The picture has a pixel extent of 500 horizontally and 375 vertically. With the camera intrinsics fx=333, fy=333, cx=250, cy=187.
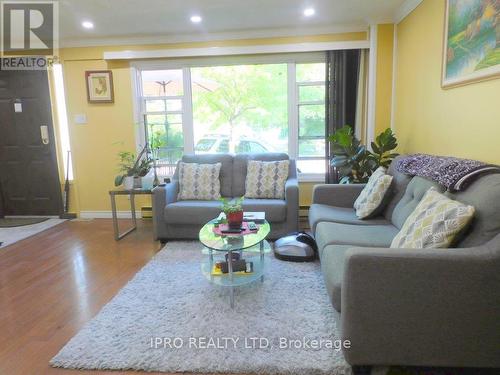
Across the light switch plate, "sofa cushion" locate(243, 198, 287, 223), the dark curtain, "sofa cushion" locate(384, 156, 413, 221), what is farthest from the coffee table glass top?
the light switch plate

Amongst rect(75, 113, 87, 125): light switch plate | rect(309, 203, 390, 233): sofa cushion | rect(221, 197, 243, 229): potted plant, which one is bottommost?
rect(309, 203, 390, 233): sofa cushion

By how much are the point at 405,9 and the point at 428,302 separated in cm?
290

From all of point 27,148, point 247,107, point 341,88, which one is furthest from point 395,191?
point 27,148

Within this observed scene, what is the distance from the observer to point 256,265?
246 cm

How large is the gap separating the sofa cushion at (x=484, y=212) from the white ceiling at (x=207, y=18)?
2205 millimetres

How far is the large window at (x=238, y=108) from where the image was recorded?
159 inches

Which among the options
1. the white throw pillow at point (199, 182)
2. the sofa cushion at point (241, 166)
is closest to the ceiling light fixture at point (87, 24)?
the white throw pillow at point (199, 182)

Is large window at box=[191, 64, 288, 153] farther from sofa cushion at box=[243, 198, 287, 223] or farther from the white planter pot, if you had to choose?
sofa cushion at box=[243, 198, 287, 223]

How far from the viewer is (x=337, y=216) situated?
2746mm

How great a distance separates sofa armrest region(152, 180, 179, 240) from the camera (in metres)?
3.31

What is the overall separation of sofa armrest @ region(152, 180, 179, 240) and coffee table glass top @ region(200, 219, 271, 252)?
104cm

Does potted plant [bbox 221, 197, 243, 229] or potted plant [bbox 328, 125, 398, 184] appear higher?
potted plant [bbox 328, 125, 398, 184]

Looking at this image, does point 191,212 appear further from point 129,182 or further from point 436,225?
point 436,225

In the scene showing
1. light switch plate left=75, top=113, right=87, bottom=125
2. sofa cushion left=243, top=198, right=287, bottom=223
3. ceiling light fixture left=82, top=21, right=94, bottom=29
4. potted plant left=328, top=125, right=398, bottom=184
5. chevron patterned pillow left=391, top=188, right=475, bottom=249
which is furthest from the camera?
light switch plate left=75, top=113, right=87, bottom=125
